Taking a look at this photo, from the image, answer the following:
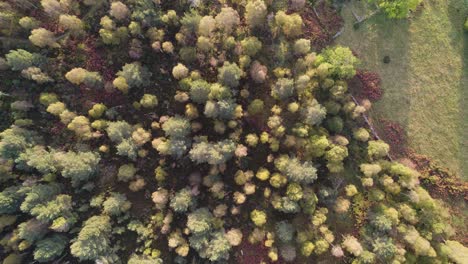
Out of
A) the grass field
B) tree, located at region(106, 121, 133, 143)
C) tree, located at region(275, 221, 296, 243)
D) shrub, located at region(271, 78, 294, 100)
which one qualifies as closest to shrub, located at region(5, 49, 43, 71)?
tree, located at region(106, 121, 133, 143)

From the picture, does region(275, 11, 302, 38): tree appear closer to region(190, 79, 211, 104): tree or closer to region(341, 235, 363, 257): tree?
region(190, 79, 211, 104): tree

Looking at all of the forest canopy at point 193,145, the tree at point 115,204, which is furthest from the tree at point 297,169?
the tree at point 115,204

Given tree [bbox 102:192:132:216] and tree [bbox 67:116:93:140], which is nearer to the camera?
tree [bbox 102:192:132:216]

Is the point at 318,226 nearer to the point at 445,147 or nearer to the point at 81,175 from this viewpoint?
the point at 445,147

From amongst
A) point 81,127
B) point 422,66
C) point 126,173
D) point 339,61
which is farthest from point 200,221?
point 422,66

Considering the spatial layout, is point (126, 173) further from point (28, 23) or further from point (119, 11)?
point (28, 23)

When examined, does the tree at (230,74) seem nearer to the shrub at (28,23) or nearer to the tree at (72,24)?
the tree at (72,24)

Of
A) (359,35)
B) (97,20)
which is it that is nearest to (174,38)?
(97,20)

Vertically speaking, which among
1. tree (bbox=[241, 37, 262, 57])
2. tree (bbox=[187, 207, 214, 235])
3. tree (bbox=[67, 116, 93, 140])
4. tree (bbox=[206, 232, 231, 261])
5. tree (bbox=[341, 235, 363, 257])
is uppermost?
tree (bbox=[241, 37, 262, 57])
